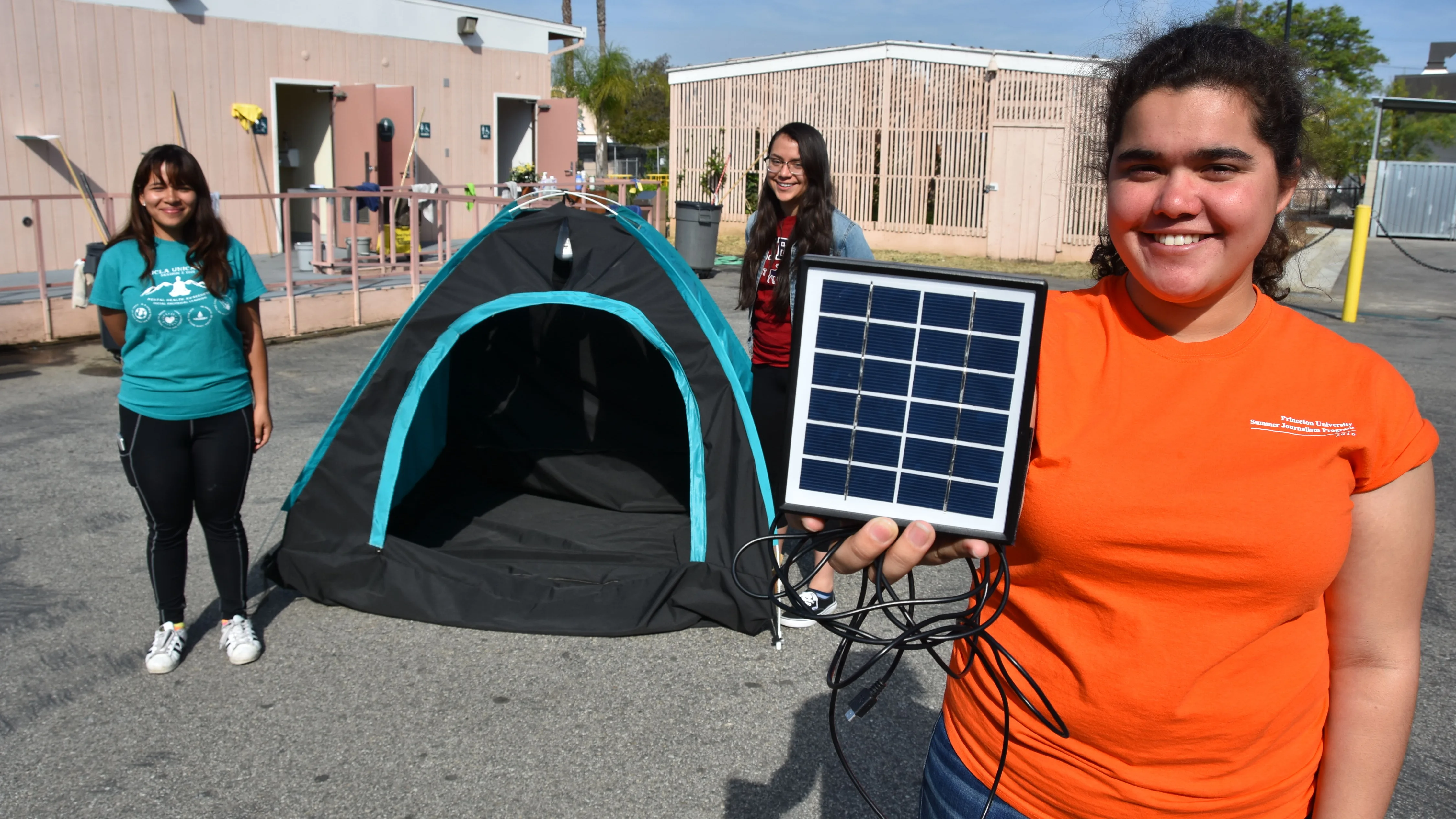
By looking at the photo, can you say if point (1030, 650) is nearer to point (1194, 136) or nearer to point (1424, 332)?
point (1194, 136)

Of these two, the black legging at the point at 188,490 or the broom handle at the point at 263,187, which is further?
the broom handle at the point at 263,187

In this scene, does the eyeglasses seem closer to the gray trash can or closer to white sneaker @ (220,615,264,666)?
white sneaker @ (220,615,264,666)

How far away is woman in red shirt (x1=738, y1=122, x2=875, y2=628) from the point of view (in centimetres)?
435

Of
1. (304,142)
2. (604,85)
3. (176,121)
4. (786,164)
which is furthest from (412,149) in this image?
(604,85)

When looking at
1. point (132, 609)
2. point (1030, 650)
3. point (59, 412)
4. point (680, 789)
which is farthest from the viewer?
point (59, 412)

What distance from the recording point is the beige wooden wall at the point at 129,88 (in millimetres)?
11039

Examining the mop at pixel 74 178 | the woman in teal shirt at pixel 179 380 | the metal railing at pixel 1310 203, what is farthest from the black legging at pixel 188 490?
the mop at pixel 74 178

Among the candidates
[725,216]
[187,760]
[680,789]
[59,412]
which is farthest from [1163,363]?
[725,216]

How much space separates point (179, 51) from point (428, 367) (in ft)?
33.9

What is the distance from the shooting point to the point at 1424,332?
39.3 feet

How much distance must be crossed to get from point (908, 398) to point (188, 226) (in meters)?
3.24

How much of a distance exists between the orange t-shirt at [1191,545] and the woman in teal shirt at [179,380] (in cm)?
322

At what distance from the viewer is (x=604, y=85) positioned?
104 ft

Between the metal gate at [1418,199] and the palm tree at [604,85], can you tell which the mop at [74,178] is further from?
the metal gate at [1418,199]
